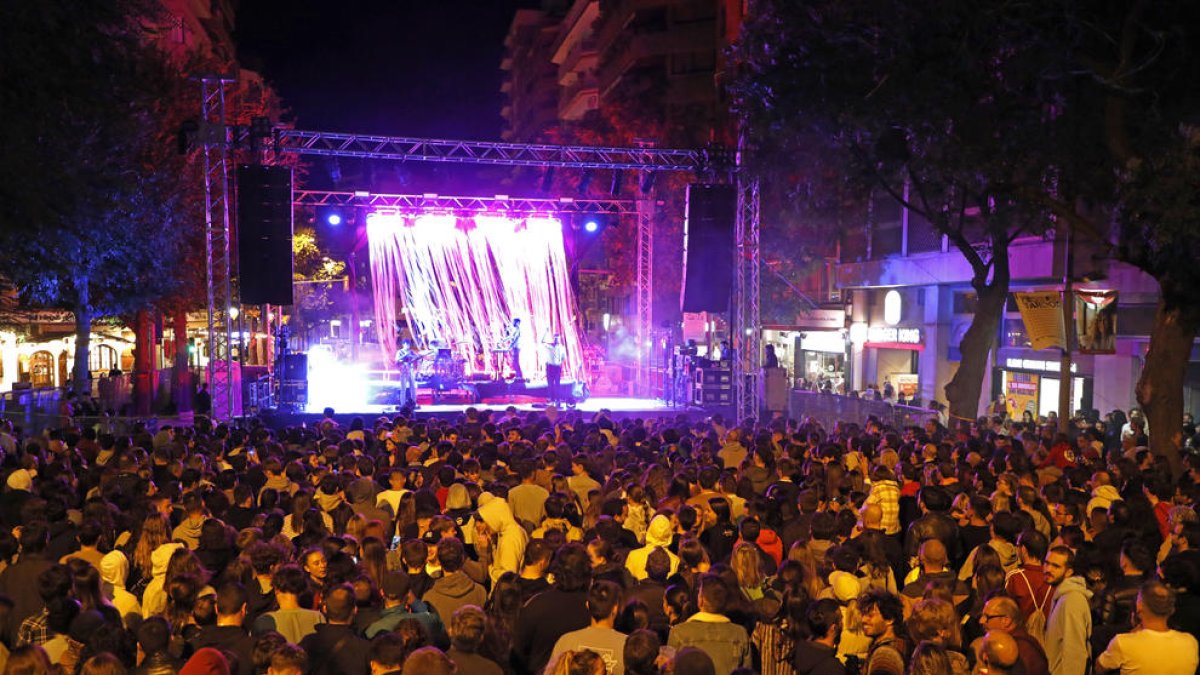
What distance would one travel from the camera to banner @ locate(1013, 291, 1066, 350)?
50.7 feet

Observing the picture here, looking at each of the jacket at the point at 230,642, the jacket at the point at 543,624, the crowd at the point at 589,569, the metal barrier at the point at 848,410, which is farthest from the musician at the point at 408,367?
the jacket at the point at 230,642

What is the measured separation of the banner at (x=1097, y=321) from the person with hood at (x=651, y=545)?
1185 cm

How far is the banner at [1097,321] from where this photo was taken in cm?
1591

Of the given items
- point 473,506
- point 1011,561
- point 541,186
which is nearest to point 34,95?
point 473,506

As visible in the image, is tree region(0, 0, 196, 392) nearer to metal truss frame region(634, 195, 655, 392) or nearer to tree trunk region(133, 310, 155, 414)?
tree trunk region(133, 310, 155, 414)

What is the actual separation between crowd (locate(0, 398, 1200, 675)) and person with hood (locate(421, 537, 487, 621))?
0.04 ft

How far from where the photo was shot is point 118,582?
6207 mm

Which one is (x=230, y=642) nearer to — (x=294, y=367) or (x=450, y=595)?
(x=450, y=595)

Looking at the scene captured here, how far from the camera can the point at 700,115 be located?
150 feet

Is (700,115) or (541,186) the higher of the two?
(700,115)

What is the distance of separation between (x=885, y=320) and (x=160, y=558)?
26335mm

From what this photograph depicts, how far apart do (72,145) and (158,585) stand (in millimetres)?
10658

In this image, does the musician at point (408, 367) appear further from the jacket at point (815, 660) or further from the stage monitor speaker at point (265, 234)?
the jacket at point (815, 660)

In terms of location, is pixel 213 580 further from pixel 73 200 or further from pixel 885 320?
pixel 885 320
